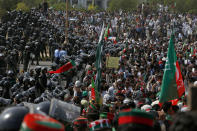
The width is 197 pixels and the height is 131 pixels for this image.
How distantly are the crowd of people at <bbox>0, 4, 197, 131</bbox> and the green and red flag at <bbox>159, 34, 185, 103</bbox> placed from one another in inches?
6.6

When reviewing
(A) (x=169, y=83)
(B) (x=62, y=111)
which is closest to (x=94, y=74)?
(A) (x=169, y=83)

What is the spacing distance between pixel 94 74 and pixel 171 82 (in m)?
7.18

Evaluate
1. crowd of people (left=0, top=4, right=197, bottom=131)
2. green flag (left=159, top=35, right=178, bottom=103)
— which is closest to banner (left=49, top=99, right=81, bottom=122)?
crowd of people (left=0, top=4, right=197, bottom=131)

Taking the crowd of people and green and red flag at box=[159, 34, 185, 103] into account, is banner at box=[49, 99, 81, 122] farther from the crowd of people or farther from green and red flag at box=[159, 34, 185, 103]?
green and red flag at box=[159, 34, 185, 103]

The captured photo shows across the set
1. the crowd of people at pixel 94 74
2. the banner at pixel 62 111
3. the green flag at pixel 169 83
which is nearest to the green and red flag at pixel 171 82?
the green flag at pixel 169 83

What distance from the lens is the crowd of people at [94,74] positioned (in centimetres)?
312

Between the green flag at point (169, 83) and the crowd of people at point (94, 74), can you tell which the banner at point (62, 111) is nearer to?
the crowd of people at point (94, 74)

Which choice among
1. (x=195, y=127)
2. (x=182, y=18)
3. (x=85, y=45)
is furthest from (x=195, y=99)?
(x=182, y=18)

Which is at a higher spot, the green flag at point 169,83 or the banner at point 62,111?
the banner at point 62,111

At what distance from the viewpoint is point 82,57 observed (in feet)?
59.7

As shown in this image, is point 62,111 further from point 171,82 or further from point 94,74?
point 94,74

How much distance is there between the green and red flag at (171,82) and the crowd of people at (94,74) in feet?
0.55

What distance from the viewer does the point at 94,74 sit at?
14.0m

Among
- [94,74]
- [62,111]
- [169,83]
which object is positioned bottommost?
[94,74]
